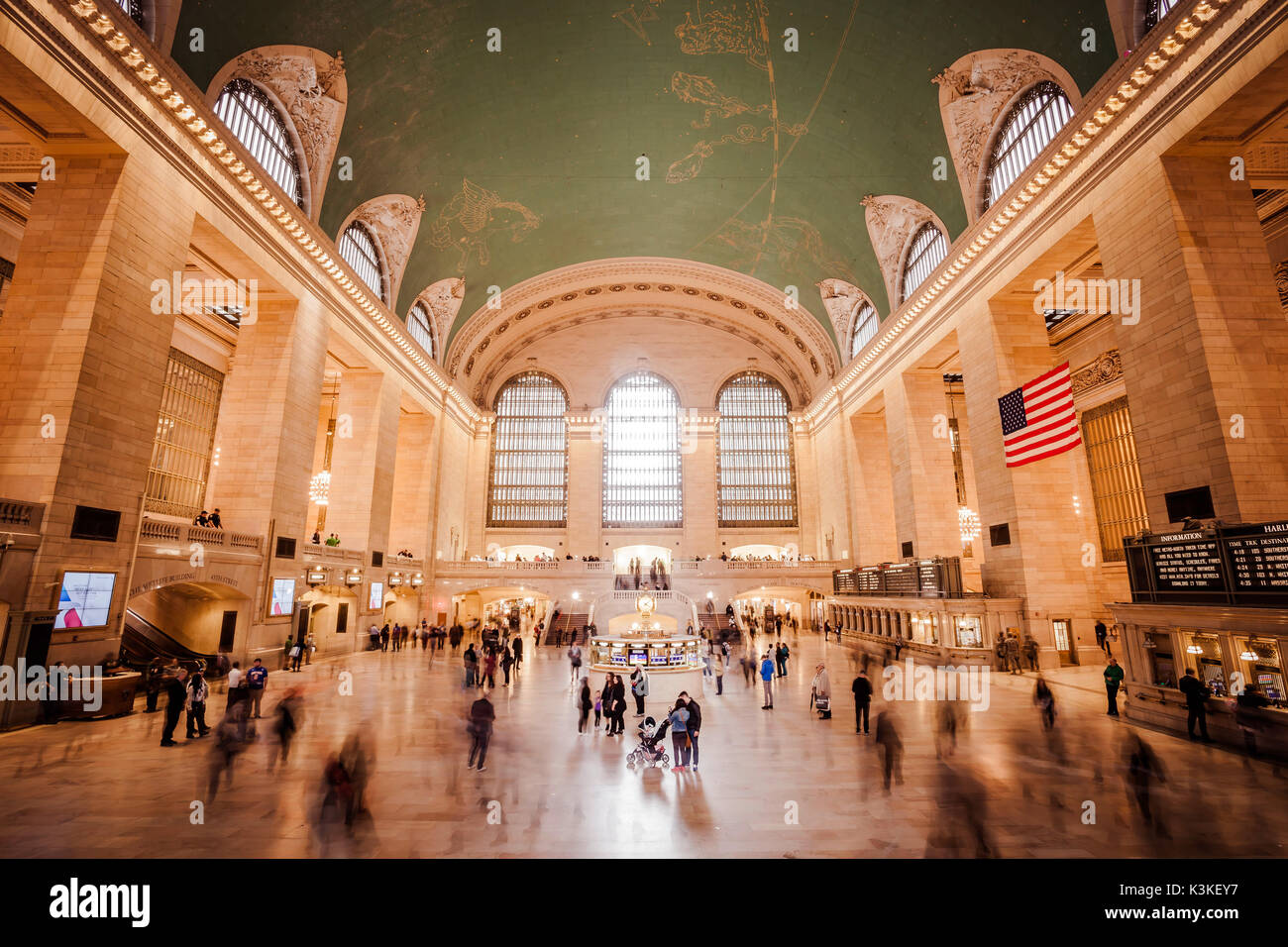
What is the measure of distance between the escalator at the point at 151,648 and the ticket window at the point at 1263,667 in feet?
57.5

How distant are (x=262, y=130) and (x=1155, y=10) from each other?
66.2 ft

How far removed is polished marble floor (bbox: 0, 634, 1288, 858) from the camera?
4.64 m

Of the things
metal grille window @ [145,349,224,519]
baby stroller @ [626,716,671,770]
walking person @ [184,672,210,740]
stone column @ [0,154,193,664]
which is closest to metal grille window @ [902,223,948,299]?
baby stroller @ [626,716,671,770]

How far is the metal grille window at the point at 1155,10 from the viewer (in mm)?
10727

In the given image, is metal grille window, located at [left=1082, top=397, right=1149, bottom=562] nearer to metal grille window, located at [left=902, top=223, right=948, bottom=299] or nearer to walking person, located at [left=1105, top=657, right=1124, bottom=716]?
metal grille window, located at [left=902, top=223, right=948, bottom=299]

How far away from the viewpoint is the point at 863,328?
27172 millimetres

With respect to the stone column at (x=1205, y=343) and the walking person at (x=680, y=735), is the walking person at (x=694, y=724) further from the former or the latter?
the stone column at (x=1205, y=343)

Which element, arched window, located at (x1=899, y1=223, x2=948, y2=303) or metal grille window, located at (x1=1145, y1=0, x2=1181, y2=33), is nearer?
metal grille window, located at (x1=1145, y1=0, x2=1181, y2=33)

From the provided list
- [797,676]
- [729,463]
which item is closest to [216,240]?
[797,676]

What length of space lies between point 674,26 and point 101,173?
49.2ft

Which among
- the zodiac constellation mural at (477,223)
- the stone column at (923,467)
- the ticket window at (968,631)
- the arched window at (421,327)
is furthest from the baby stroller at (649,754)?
the arched window at (421,327)

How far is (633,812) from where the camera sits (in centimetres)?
537

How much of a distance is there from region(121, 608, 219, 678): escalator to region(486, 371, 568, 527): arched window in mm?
20972
